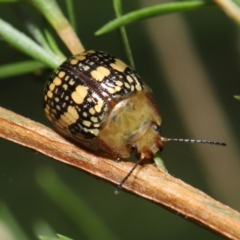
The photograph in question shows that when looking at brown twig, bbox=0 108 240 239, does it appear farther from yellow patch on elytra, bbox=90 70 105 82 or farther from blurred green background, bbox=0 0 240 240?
blurred green background, bbox=0 0 240 240

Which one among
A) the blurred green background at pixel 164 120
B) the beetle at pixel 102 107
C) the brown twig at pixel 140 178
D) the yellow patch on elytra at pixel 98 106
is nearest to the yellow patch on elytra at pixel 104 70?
the beetle at pixel 102 107

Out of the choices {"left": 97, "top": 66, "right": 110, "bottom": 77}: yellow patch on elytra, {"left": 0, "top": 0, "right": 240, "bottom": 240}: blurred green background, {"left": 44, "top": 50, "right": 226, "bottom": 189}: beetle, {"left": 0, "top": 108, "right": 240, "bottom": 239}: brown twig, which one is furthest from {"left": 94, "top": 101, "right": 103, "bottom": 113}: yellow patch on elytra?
{"left": 0, "top": 0, "right": 240, "bottom": 240}: blurred green background

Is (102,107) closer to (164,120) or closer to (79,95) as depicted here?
(79,95)

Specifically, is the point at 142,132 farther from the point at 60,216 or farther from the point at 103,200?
the point at 103,200

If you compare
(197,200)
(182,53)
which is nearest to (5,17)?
(182,53)

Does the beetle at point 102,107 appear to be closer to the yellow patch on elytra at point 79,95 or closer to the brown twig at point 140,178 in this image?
the yellow patch on elytra at point 79,95

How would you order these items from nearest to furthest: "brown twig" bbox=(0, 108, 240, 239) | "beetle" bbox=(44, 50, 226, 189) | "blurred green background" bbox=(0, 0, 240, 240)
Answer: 1. "brown twig" bbox=(0, 108, 240, 239)
2. "beetle" bbox=(44, 50, 226, 189)
3. "blurred green background" bbox=(0, 0, 240, 240)
